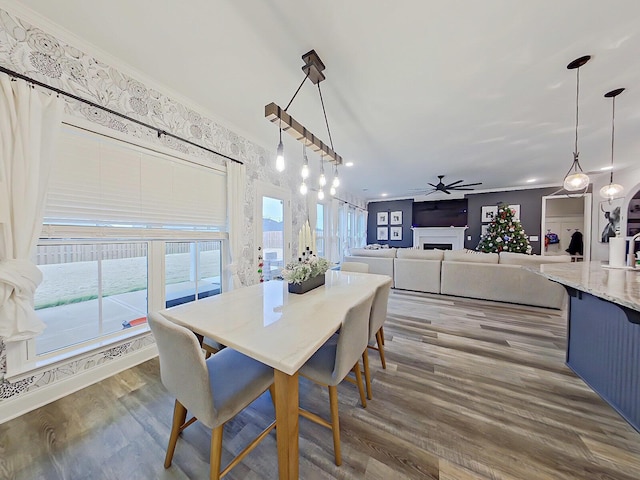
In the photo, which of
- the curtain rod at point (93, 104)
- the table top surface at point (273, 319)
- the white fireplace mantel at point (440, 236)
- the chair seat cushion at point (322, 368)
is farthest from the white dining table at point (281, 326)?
the white fireplace mantel at point (440, 236)

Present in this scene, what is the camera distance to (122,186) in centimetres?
193

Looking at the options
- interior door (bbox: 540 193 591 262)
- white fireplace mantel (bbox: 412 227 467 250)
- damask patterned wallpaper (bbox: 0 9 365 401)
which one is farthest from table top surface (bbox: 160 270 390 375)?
interior door (bbox: 540 193 591 262)

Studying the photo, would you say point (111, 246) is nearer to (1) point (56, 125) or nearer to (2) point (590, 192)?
(1) point (56, 125)

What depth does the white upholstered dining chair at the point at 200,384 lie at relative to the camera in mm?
915

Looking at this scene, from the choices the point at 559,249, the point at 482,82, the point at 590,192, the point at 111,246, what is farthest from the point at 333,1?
the point at 559,249

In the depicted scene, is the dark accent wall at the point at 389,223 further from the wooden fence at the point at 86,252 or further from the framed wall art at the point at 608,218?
the wooden fence at the point at 86,252

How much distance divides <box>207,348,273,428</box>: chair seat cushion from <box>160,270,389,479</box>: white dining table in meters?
0.22

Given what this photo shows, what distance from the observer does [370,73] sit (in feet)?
6.26

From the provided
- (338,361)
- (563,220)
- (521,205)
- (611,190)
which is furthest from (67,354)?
(563,220)

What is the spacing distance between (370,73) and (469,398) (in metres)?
2.75

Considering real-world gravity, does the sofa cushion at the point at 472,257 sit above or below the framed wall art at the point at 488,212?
below

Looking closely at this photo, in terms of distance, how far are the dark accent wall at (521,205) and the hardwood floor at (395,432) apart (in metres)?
5.82

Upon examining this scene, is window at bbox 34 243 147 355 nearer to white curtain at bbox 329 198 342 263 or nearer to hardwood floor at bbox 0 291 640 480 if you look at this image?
hardwood floor at bbox 0 291 640 480

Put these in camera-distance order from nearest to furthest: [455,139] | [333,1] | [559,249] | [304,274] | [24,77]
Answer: [333,1], [24,77], [304,274], [455,139], [559,249]
